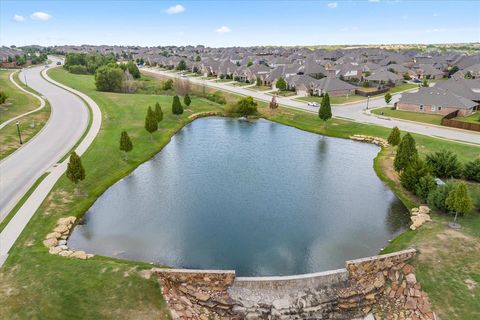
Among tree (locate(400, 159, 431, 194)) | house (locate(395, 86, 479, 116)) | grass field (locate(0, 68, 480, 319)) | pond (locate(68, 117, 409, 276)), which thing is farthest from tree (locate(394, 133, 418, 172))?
house (locate(395, 86, 479, 116))

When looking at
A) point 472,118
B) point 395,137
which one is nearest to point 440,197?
point 395,137

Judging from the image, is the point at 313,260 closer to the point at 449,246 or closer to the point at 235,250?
the point at 235,250

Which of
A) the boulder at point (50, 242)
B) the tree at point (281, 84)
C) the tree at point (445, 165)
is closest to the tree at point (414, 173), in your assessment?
the tree at point (445, 165)

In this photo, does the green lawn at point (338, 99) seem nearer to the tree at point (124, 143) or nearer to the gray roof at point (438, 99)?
the gray roof at point (438, 99)

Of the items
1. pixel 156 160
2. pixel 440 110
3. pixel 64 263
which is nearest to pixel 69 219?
pixel 64 263

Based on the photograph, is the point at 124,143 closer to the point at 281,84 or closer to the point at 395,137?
the point at 395,137
